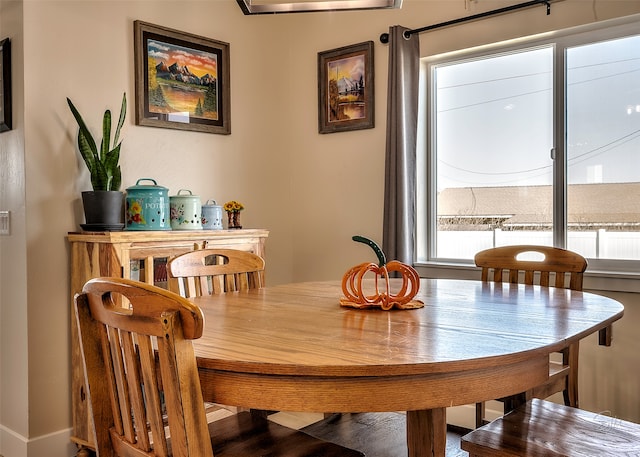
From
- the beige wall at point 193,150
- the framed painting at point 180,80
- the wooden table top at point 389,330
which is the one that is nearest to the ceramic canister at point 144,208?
the beige wall at point 193,150

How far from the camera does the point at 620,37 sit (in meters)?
2.69

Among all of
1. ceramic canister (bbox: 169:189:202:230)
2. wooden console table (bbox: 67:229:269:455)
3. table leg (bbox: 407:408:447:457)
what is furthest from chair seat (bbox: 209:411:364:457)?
ceramic canister (bbox: 169:189:202:230)

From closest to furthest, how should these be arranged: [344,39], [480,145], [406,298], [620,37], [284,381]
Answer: [284,381], [406,298], [620,37], [480,145], [344,39]

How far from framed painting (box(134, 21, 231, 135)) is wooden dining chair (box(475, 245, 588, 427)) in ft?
5.96

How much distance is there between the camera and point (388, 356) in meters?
1.10

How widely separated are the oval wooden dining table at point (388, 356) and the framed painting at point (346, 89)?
6.95 ft

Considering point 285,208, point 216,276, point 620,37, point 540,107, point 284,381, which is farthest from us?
point 285,208

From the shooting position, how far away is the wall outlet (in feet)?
8.79

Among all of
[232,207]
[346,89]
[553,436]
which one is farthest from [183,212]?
[553,436]

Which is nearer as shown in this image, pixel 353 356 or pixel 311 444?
pixel 353 356

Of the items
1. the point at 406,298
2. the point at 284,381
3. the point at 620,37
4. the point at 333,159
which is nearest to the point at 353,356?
the point at 284,381

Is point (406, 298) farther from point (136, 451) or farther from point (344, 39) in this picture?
point (344, 39)

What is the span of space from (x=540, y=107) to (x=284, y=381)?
7.98 ft

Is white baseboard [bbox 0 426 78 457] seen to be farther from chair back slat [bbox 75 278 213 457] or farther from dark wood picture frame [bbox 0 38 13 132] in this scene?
chair back slat [bbox 75 278 213 457]
